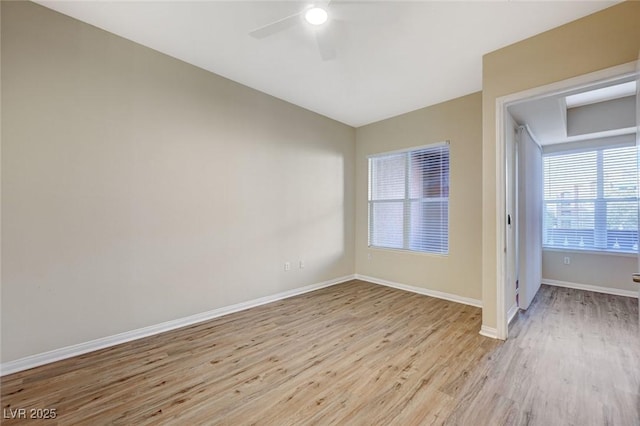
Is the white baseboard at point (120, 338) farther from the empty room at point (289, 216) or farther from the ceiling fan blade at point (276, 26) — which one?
the ceiling fan blade at point (276, 26)

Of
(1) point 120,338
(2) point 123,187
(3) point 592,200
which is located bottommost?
(1) point 120,338

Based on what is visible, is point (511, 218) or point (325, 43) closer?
point (325, 43)

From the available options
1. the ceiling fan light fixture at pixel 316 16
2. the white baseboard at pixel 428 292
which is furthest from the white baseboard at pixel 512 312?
the ceiling fan light fixture at pixel 316 16

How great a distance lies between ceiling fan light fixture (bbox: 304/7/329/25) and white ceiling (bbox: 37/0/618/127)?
9cm

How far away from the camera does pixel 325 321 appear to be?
2.99m

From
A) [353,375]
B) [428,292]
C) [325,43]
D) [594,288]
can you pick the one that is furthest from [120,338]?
[594,288]

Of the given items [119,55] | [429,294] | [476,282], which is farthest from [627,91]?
[119,55]

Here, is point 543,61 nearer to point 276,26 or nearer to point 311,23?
point 311,23

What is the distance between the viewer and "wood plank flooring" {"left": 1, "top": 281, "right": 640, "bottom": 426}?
5.26ft

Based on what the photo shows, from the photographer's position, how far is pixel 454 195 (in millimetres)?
3703

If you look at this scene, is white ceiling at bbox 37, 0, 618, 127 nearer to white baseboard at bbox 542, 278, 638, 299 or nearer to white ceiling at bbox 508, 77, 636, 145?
white ceiling at bbox 508, 77, 636, 145

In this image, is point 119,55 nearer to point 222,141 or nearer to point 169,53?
point 169,53

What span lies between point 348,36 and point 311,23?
0.44m

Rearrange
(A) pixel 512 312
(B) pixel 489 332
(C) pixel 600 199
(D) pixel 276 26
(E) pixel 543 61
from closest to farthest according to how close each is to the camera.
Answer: (D) pixel 276 26
(E) pixel 543 61
(B) pixel 489 332
(A) pixel 512 312
(C) pixel 600 199
